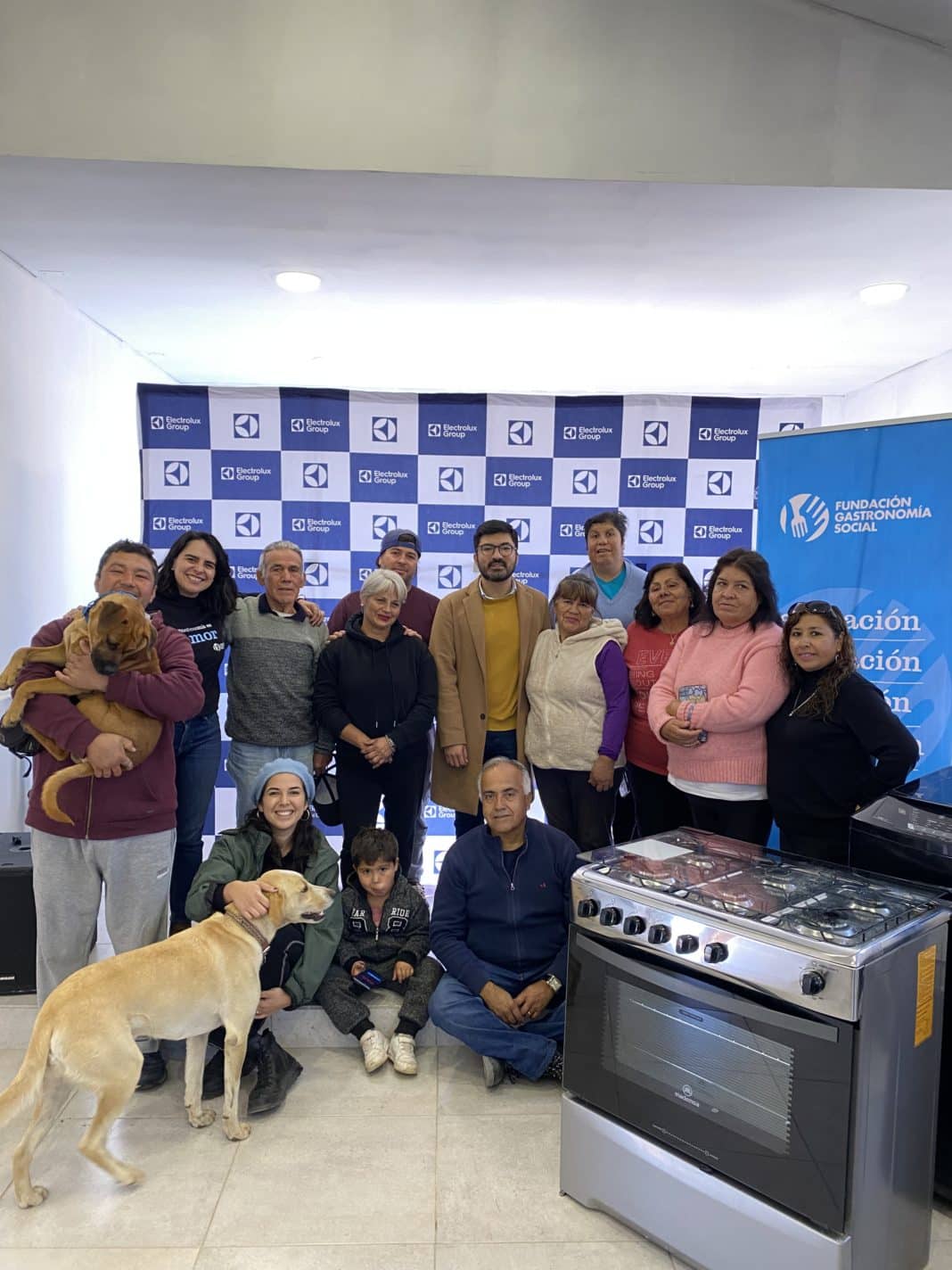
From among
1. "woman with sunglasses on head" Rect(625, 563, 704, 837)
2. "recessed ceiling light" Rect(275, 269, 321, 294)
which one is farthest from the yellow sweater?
"recessed ceiling light" Rect(275, 269, 321, 294)

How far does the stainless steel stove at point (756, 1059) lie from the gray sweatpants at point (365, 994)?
26.2 inches

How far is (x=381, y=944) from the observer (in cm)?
259

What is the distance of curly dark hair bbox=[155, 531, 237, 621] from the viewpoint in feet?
8.75

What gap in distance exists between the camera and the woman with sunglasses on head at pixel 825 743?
2.23 m

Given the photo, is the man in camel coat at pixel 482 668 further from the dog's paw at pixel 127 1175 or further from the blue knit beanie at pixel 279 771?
the dog's paw at pixel 127 1175

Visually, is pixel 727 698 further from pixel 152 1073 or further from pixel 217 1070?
pixel 152 1073

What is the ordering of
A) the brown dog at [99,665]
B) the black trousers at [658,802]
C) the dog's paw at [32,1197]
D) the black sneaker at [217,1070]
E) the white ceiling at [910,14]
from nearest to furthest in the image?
the dog's paw at [32,1197] < the brown dog at [99,665] < the black sneaker at [217,1070] < the white ceiling at [910,14] < the black trousers at [658,802]

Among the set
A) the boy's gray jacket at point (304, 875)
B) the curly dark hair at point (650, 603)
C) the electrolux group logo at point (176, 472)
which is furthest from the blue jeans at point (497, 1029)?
the electrolux group logo at point (176, 472)

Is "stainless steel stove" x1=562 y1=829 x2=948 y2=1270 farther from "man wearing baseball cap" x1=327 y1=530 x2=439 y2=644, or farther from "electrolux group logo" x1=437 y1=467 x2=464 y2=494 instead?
"electrolux group logo" x1=437 y1=467 x2=464 y2=494

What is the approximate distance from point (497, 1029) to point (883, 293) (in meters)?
2.84

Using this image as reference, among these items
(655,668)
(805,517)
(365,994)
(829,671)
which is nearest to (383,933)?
(365,994)

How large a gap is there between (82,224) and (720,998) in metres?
2.83

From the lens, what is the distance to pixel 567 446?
4133 mm

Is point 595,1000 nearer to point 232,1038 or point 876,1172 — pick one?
point 876,1172
